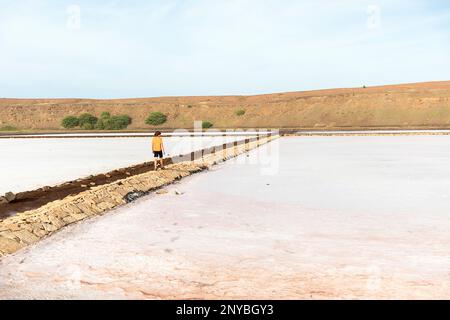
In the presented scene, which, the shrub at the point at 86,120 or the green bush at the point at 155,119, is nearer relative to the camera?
the shrub at the point at 86,120

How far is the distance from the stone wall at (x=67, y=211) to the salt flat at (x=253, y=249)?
1.17ft

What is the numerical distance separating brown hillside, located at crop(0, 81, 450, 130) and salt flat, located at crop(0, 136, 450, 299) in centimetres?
9529

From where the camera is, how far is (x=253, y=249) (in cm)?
884

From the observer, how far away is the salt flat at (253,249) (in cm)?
687

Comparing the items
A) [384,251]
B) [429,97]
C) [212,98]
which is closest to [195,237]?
[384,251]

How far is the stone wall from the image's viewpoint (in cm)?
975

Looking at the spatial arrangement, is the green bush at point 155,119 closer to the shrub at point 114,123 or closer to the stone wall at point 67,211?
the shrub at point 114,123

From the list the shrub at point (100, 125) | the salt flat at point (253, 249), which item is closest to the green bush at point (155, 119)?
the shrub at point (100, 125)

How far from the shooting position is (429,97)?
128m

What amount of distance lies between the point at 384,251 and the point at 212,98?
500ft

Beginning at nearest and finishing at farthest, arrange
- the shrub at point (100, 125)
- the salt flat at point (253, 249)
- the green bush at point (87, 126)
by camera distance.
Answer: the salt flat at point (253, 249), the green bush at point (87, 126), the shrub at point (100, 125)

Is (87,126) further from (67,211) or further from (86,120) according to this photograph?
(67,211)

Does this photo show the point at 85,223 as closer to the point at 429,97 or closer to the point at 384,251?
the point at 384,251

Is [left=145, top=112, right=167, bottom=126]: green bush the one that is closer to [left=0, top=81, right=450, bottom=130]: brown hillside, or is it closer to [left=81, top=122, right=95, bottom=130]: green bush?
[left=0, top=81, right=450, bottom=130]: brown hillside
